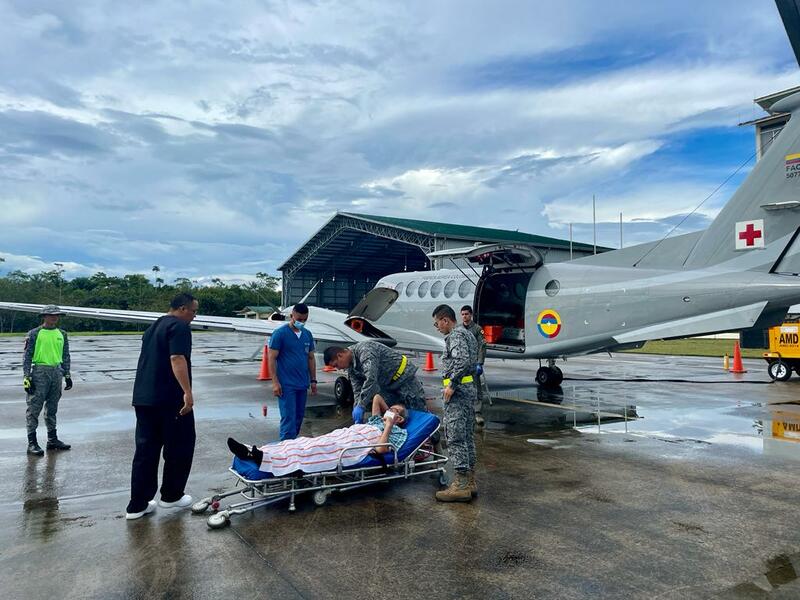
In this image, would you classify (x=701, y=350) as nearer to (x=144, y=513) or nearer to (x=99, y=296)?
(x=144, y=513)

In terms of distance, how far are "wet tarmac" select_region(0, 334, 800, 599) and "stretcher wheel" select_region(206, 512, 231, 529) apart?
4.2 inches

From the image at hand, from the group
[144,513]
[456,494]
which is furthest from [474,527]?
[144,513]

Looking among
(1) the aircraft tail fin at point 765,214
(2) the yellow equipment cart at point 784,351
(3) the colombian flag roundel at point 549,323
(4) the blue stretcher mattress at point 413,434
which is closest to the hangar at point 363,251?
(2) the yellow equipment cart at point 784,351

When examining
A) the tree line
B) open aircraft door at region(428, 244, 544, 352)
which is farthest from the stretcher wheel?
the tree line

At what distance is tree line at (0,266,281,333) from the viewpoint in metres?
66.6

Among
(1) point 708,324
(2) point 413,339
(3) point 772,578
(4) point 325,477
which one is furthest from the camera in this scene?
(2) point 413,339

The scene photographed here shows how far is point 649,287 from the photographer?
34.4 ft

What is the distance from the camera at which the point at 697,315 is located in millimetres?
9859

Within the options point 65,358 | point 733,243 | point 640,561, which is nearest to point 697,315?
point 733,243

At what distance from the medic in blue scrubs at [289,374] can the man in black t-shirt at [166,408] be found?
1.55 meters

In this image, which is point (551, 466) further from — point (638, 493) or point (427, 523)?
point (427, 523)

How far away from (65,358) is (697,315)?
10.6 meters

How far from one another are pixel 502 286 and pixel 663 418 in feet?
17.2

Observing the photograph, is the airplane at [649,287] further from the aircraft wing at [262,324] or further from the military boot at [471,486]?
the military boot at [471,486]
